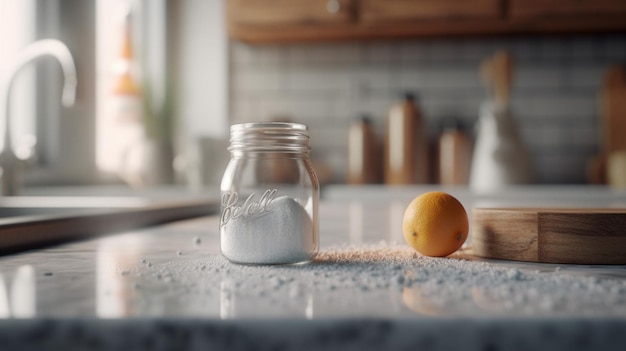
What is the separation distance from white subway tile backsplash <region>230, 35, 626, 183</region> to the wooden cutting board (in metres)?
2.18

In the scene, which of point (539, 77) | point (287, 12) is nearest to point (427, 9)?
point (287, 12)

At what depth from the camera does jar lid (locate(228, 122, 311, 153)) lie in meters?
0.60

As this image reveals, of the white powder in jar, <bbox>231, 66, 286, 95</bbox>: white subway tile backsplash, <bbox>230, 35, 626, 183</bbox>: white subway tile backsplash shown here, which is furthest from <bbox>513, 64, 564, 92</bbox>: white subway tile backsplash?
the white powder in jar

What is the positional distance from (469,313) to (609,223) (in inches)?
11.4

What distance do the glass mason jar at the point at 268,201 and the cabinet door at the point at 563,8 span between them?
2043mm

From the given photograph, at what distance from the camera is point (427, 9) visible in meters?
2.40

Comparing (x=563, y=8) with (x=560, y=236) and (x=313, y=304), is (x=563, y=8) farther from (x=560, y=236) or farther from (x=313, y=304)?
(x=313, y=304)

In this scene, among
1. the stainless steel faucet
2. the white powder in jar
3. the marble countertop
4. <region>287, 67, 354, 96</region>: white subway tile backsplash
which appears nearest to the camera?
the marble countertop

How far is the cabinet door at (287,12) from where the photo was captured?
96.2 inches

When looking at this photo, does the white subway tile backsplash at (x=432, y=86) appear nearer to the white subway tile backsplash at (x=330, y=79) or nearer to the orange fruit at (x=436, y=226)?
the white subway tile backsplash at (x=330, y=79)

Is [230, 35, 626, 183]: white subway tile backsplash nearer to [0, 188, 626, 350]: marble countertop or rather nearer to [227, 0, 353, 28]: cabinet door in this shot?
[227, 0, 353, 28]: cabinet door

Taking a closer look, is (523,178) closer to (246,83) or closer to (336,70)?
(336,70)

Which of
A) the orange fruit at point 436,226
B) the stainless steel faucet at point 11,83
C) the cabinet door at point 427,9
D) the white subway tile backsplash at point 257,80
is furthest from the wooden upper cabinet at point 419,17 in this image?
the orange fruit at point 436,226

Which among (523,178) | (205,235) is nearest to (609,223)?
(205,235)
